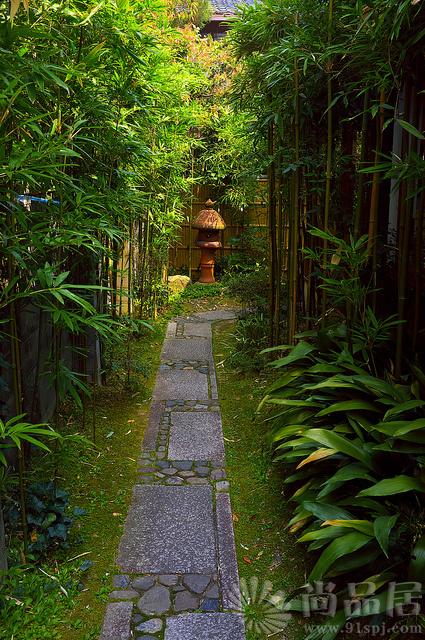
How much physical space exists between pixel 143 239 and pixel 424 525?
15.6 ft

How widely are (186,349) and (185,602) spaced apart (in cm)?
389

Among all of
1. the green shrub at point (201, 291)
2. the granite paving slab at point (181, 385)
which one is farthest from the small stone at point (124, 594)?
the green shrub at point (201, 291)

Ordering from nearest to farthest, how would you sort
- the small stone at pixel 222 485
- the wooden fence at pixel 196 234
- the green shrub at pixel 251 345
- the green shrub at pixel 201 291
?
1. the small stone at pixel 222 485
2. the green shrub at pixel 251 345
3. the green shrub at pixel 201 291
4. the wooden fence at pixel 196 234

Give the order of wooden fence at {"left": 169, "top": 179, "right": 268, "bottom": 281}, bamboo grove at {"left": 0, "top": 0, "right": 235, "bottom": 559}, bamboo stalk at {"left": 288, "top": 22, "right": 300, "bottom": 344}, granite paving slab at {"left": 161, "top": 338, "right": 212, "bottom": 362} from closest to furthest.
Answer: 1. bamboo grove at {"left": 0, "top": 0, "right": 235, "bottom": 559}
2. bamboo stalk at {"left": 288, "top": 22, "right": 300, "bottom": 344}
3. granite paving slab at {"left": 161, "top": 338, "right": 212, "bottom": 362}
4. wooden fence at {"left": 169, "top": 179, "right": 268, "bottom": 281}

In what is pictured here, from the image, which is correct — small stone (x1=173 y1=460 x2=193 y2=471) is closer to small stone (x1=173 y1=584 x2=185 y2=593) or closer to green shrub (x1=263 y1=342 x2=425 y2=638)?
green shrub (x1=263 y1=342 x2=425 y2=638)

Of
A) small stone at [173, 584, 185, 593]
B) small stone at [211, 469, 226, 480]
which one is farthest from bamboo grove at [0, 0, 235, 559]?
small stone at [211, 469, 226, 480]

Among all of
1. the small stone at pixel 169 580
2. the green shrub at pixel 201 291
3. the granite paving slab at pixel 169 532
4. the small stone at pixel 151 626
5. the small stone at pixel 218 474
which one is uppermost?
the green shrub at pixel 201 291

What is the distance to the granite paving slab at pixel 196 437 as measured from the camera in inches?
143

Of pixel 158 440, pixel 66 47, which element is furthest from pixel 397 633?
pixel 66 47

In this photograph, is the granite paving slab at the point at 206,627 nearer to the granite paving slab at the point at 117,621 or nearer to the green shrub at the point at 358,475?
the granite paving slab at the point at 117,621

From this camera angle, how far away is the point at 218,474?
3383mm

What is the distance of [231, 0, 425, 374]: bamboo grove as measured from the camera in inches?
106

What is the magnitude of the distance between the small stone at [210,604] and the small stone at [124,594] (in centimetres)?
26

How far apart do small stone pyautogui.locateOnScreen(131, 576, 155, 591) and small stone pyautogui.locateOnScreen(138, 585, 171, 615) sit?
3cm
